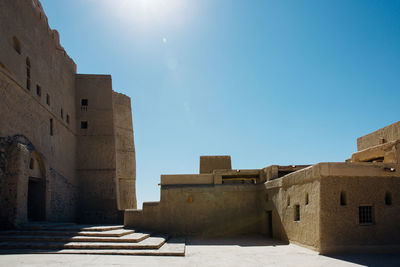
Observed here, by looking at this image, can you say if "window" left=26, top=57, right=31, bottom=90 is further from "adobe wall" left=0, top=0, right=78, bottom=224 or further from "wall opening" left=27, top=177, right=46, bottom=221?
"wall opening" left=27, top=177, right=46, bottom=221

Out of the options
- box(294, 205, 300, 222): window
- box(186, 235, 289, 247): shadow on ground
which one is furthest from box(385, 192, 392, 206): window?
box(186, 235, 289, 247): shadow on ground

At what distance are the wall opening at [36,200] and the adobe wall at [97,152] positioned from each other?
16.7 feet

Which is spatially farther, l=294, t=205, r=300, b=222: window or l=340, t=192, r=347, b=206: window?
l=294, t=205, r=300, b=222: window

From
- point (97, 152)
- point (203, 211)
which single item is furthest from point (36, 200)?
point (203, 211)

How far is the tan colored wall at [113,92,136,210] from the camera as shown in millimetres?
24297

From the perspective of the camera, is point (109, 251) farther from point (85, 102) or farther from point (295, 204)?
point (85, 102)

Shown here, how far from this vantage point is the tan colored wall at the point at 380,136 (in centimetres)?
1141

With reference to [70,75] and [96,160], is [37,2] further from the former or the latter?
[96,160]

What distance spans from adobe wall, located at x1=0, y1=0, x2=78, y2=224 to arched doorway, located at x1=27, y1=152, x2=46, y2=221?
37 cm

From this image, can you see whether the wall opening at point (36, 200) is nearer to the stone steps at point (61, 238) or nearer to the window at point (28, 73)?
the window at point (28, 73)

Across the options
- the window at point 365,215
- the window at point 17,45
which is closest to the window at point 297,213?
the window at point 365,215

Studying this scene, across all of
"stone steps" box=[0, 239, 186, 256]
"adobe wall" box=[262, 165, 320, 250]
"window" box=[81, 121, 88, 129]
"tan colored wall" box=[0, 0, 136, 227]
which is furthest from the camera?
"window" box=[81, 121, 88, 129]

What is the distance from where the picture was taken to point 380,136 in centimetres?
1242

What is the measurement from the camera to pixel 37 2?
16.8 metres
